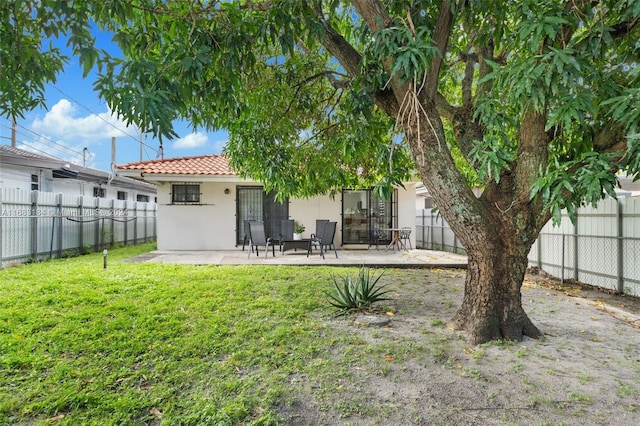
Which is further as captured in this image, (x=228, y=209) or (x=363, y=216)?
(x=363, y=216)

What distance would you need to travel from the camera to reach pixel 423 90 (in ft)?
12.5

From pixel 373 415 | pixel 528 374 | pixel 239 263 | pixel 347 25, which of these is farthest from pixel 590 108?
pixel 239 263

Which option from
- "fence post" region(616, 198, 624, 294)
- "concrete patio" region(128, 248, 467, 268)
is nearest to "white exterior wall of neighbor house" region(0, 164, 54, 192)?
"concrete patio" region(128, 248, 467, 268)

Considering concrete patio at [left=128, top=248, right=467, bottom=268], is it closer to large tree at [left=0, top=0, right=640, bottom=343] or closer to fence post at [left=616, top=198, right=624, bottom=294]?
fence post at [left=616, top=198, right=624, bottom=294]

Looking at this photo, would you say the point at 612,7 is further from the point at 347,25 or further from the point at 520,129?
the point at 347,25

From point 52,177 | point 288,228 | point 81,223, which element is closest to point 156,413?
point 288,228

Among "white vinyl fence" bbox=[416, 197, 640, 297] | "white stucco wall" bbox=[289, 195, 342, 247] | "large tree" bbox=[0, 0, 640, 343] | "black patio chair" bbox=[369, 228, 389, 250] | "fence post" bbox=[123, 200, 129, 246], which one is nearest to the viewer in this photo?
"large tree" bbox=[0, 0, 640, 343]

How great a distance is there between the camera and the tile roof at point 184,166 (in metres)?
11.3

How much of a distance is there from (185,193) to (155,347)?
885 cm

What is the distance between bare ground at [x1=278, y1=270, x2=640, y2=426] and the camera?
110 inches

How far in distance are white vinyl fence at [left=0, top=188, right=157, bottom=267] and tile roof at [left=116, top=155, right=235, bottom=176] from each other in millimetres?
1963

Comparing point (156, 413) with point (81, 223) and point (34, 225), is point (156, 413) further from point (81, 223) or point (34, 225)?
point (81, 223)

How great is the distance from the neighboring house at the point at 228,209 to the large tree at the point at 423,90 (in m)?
6.90

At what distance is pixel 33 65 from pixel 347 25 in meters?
3.94
